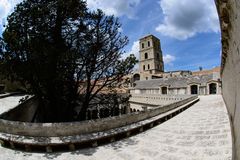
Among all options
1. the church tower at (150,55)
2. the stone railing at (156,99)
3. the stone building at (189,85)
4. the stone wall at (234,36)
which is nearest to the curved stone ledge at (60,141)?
the stone wall at (234,36)

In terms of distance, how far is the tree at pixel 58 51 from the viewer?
41.0 ft

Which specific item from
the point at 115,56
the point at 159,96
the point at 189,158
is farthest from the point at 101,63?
the point at 159,96

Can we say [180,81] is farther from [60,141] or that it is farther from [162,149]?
[60,141]

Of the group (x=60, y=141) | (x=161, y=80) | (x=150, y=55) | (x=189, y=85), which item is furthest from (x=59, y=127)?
(x=150, y=55)

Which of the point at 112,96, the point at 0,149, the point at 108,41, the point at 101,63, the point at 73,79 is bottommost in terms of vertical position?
the point at 0,149

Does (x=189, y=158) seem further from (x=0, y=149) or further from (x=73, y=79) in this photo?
(x=73, y=79)

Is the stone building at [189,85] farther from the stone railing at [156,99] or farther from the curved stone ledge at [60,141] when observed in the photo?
the curved stone ledge at [60,141]

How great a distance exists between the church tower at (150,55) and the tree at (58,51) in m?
46.5

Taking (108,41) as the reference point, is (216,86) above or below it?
below

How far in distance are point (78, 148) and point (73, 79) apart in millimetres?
7967

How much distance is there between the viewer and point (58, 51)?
40.8ft

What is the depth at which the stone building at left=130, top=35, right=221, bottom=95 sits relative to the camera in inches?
1337

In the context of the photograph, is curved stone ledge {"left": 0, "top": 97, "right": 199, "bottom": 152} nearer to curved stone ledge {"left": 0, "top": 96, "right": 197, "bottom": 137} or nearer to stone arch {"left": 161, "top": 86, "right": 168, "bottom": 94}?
curved stone ledge {"left": 0, "top": 96, "right": 197, "bottom": 137}

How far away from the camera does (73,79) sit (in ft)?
48.0
